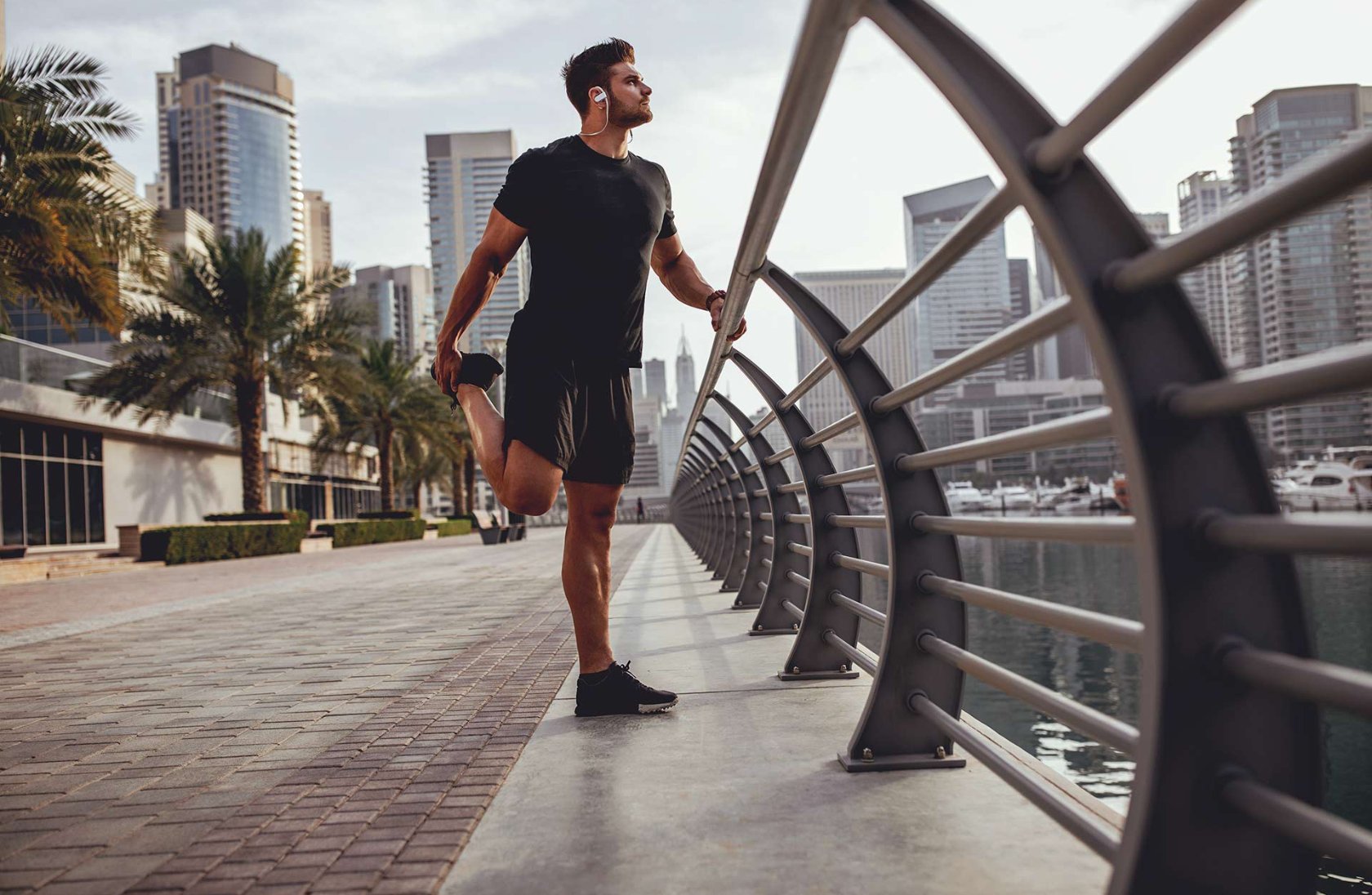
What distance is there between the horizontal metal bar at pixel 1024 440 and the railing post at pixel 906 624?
0.11 meters

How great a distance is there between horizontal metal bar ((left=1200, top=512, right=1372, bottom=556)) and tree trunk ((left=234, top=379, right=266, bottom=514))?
85.0ft

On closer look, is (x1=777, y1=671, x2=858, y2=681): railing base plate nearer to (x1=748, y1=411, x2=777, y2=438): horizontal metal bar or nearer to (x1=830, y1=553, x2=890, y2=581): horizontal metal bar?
(x1=830, y1=553, x2=890, y2=581): horizontal metal bar

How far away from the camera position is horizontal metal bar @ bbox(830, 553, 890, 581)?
9.67 ft

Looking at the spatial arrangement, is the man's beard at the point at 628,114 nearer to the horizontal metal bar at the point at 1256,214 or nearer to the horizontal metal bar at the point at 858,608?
the horizontal metal bar at the point at 858,608

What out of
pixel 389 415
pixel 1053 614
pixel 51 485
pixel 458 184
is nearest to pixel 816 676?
pixel 1053 614

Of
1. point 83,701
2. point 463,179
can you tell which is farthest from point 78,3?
point 83,701

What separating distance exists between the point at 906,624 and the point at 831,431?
1.12 m

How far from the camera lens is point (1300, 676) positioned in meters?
1.09

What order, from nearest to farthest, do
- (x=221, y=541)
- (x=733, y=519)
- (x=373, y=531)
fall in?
(x=733, y=519) → (x=221, y=541) → (x=373, y=531)

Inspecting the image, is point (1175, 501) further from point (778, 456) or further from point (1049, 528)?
point (778, 456)

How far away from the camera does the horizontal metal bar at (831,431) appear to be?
3173 mm

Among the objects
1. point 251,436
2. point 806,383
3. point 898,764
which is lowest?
point 898,764

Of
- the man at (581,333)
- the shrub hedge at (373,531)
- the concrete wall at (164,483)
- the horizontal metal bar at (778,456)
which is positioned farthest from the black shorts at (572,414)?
the concrete wall at (164,483)

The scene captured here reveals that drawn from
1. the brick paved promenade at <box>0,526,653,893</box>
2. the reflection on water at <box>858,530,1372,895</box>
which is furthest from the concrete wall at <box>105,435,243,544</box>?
the brick paved promenade at <box>0,526,653,893</box>
